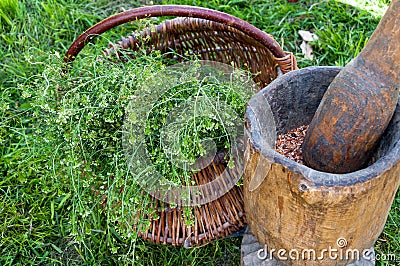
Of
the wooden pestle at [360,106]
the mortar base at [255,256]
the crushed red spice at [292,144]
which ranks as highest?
the wooden pestle at [360,106]

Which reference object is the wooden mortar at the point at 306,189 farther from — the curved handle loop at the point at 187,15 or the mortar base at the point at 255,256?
the curved handle loop at the point at 187,15

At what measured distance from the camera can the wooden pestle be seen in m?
1.64

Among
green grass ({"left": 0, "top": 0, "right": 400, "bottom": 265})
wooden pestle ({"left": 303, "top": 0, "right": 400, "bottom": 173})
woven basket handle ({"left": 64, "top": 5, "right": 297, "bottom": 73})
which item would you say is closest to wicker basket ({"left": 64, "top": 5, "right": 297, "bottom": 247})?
woven basket handle ({"left": 64, "top": 5, "right": 297, "bottom": 73})

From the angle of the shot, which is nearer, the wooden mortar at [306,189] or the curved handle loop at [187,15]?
the wooden mortar at [306,189]

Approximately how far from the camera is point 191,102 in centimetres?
201

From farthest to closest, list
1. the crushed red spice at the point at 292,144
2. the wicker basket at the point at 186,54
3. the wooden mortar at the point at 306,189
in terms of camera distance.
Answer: the wicker basket at the point at 186,54
the crushed red spice at the point at 292,144
the wooden mortar at the point at 306,189

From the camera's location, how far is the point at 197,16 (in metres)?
2.22

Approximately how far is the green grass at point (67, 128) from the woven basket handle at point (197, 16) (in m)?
0.16

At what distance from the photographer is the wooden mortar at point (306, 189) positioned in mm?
1620

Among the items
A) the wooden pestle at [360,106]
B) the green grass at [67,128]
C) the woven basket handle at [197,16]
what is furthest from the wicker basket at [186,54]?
the wooden pestle at [360,106]

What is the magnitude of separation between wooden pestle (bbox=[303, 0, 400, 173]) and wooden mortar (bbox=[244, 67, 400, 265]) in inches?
3.4

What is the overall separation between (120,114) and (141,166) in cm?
22

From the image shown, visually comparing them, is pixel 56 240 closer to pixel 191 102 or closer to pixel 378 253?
pixel 191 102

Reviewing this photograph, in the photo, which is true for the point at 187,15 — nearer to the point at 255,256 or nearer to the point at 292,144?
the point at 292,144
